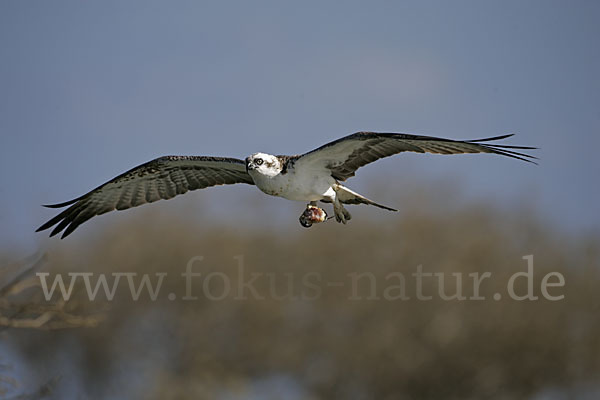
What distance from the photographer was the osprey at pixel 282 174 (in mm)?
10078

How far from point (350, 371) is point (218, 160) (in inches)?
873

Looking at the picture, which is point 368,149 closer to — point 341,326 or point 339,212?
point 339,212

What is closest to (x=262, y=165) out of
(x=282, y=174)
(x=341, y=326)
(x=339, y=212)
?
(x=282, y=174)

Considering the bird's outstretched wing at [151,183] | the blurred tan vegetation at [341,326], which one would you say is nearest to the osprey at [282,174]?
the bird's outstretched wing at [151,183]

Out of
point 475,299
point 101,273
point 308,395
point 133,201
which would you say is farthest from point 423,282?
point 133,201

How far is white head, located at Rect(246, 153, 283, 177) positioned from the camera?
10125 mm

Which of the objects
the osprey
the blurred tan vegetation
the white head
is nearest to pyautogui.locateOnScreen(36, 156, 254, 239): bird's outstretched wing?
the osprey

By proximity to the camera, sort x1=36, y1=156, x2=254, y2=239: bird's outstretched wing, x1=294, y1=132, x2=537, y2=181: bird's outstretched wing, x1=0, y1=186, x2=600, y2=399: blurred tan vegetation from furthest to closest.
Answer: x1=0, y1=186, x2=600, y2=399: blurred tan vegetation
x1=36, y1=156, x2=254, y2=239: bird's outstretched wing
x1=294, y1=132, x2=537, y2=181: bird's outstretched wing

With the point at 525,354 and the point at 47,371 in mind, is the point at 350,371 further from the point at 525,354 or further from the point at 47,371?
the point at 47,371

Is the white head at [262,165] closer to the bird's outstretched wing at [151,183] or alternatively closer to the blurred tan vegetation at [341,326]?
the bird's outstretched wing at [151,183]

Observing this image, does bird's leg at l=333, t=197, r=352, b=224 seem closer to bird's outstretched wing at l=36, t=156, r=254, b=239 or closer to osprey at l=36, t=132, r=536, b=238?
osprey at l=36, t=132, r=536, b=238

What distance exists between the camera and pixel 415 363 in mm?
31828

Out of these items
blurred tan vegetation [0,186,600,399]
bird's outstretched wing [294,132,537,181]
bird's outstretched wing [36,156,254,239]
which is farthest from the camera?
blurred tan vegetation [0,186,600,399]

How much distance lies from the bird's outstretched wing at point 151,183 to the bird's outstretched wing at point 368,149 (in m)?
1.43
